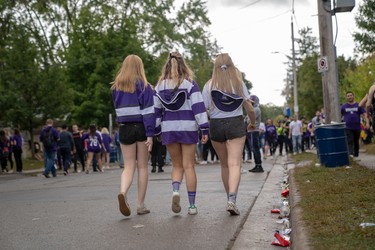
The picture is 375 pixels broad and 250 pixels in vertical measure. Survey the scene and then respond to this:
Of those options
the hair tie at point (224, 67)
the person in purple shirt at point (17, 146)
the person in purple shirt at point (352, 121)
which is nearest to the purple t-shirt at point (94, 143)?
the person in purple shirt at point (17, 146)

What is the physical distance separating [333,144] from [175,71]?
5.50 meters

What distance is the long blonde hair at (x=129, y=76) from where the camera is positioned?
7652 mm

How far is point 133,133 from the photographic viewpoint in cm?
764

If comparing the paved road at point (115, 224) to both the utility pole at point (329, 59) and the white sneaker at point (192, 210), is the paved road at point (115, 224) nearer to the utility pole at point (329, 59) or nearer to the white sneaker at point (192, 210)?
the white sneaker at point (192, 210)

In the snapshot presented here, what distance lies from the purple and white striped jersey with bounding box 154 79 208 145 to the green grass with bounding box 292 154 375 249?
1.52 metres

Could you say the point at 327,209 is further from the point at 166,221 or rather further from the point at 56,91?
the point at 56,91

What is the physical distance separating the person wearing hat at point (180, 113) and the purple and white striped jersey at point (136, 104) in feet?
0.33

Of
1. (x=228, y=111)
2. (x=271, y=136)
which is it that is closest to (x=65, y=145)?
(x=271, y=136)

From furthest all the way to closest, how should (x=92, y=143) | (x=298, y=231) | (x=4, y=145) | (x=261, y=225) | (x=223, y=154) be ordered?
(x=4, y=145), (x=92, y=143), (x=223, y=154), (x=261, y=225), (x=298, y=231)

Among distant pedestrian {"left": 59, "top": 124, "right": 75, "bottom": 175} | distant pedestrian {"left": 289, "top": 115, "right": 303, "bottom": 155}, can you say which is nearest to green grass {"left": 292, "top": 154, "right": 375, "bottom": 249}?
distant pedestrian {"left": 59, "top": 124, "right": 75, "bottom": 175}

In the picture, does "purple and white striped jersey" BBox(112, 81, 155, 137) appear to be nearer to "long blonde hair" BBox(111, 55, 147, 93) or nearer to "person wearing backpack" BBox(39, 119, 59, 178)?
"long blonde hair" BBox(111, 55, 147, 93)

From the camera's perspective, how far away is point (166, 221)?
22.7 ft

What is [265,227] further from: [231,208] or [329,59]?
[329,59]

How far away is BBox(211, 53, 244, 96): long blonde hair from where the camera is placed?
766cm
